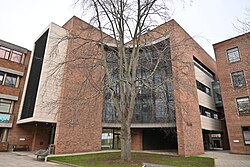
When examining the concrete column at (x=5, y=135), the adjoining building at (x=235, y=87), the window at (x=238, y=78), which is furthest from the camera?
the window at (x=238, y=78)

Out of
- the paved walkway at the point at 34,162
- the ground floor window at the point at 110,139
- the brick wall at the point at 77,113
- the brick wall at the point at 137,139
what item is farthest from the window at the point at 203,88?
the brick wall at the point at 77,113

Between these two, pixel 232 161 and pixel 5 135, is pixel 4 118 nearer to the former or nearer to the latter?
pixel 5 135

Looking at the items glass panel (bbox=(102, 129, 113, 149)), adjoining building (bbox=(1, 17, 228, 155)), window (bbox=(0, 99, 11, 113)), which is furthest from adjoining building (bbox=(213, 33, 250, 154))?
window (bbox=(0, 99, 11, 113))

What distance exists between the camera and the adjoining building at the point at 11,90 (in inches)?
728

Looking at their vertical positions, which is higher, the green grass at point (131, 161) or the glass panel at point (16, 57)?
the glass panel at point (16, 57)

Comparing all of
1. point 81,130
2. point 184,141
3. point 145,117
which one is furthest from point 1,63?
point 184,141

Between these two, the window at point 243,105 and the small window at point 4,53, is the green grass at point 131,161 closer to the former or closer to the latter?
the window at point 243,105

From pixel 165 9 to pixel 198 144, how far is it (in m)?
12.9

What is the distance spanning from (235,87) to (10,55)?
81.0ft

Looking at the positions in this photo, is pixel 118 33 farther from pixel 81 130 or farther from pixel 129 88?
pixel 81 130

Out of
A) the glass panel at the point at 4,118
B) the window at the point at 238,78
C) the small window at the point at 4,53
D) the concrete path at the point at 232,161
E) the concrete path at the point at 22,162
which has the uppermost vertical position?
the small window at the point at 4,53

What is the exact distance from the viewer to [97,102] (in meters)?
19.9

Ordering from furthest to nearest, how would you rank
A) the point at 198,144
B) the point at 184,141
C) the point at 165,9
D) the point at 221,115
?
the point at 221,115, the point at 198,144, the point at 184,141, the point at 165,9

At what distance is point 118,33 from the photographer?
1356 centimetres
